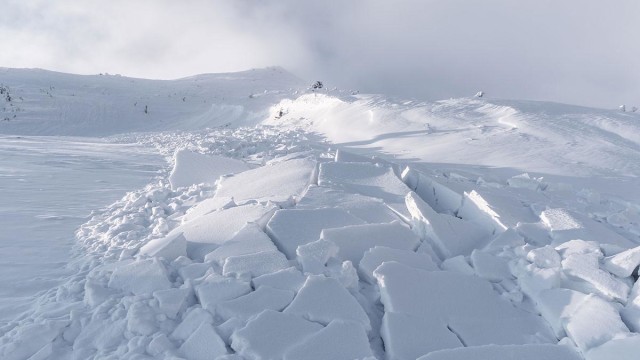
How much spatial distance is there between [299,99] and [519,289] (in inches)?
530

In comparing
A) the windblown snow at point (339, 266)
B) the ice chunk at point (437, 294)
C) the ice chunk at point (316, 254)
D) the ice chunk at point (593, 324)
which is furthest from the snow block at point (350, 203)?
the ice chunk at point (593, 324)

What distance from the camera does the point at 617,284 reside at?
2.60 meters

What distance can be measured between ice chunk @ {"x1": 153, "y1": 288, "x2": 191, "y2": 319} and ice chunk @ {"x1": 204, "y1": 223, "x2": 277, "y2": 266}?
0.41m

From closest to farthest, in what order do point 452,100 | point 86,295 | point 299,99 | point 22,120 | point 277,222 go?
point 86,295
point 277,222
point 452,100
point 22,120
point 299,99

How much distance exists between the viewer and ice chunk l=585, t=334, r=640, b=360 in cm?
204

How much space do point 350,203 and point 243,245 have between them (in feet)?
3.77

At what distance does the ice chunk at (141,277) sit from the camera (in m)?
2.66

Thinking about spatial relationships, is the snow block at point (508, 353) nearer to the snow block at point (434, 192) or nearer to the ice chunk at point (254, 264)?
the ice chunk at point (254, 264)

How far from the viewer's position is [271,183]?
15.2 feet

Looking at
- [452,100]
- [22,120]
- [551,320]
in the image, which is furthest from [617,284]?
[22,120]

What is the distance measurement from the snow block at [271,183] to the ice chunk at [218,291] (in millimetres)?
1366

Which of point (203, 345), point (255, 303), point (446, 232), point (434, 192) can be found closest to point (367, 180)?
point (434, 192)

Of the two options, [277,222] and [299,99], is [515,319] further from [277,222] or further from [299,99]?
[299,99]

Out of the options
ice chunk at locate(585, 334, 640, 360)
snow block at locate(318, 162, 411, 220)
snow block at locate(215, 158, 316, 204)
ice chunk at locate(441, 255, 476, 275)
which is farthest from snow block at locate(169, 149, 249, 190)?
ice chunk at locate(585, 334, 640, 360)
